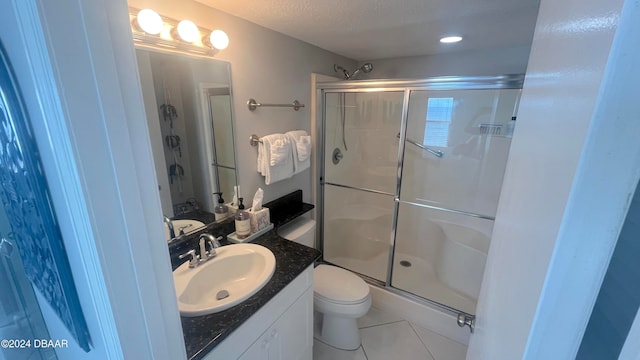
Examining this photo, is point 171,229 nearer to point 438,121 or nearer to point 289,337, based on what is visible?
point 289,337

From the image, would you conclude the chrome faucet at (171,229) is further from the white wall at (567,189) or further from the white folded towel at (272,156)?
the white wall at (567,189)

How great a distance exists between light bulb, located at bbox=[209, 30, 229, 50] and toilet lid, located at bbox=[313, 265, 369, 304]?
1639mm

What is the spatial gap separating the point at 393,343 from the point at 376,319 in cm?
25

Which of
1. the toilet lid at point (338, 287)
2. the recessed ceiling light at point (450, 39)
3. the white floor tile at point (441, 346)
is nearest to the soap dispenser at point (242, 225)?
the toilet lid at point (338, 287)

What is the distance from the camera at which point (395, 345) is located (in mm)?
1875

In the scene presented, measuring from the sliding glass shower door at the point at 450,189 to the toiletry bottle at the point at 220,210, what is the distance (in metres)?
1.53

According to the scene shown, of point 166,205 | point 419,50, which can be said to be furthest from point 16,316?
point 419,50

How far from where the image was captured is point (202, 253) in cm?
127

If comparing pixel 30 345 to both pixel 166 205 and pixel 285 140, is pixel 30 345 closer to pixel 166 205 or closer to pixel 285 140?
pixel 166 205

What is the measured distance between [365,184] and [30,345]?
234 centimetres

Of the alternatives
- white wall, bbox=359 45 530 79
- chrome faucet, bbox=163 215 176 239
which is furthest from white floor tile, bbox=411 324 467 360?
white wall, bbox=359 45 530 79

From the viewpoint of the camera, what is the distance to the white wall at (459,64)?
222 centimetres

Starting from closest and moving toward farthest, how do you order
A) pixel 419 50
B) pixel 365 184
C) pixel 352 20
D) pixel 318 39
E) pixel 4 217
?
pixel 4 217 → pixel 352 20 → pixel 318 39 → pixel 419 50 → pixel 365 184

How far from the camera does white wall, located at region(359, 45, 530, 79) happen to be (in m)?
2.22
